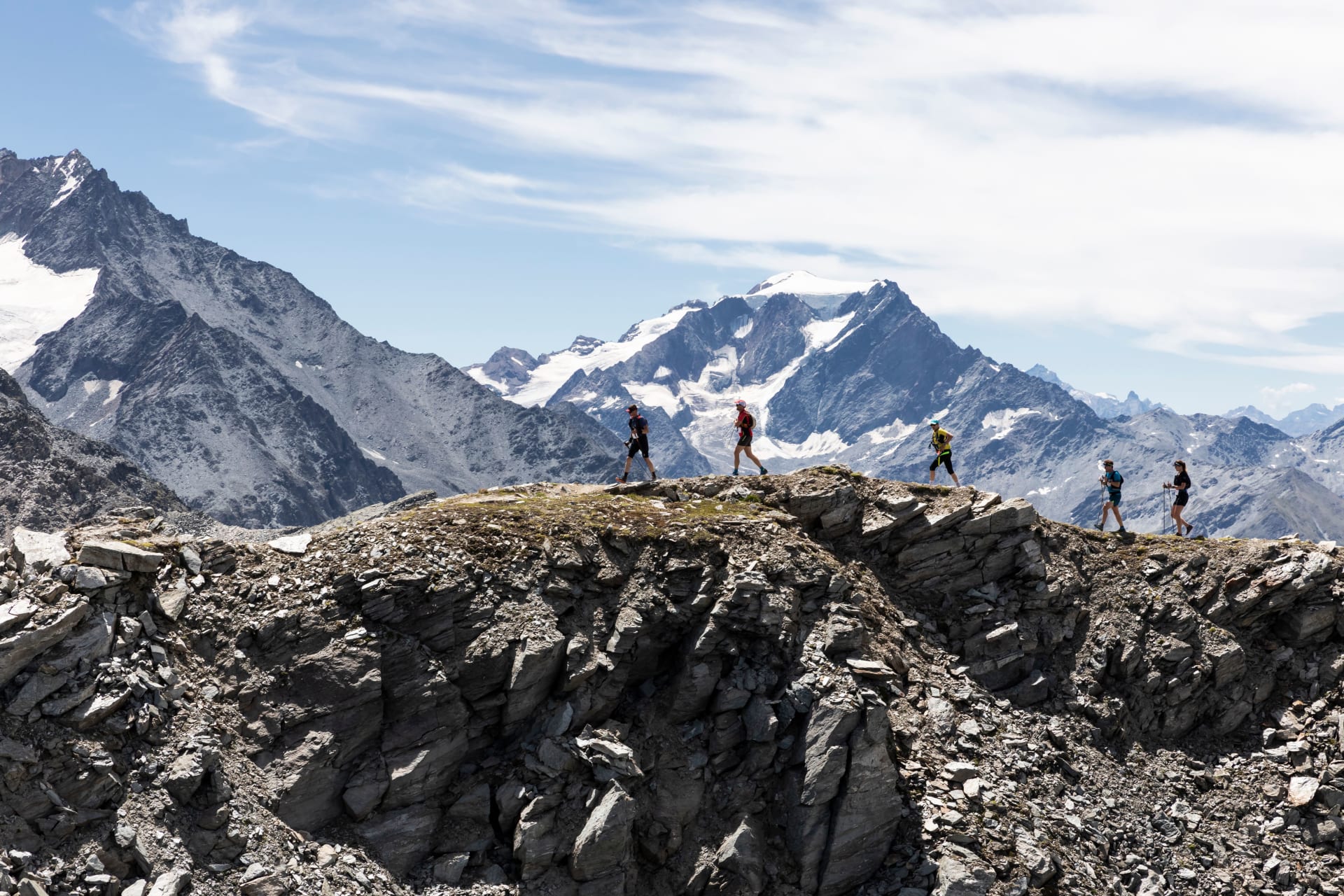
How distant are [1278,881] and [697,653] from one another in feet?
78.6

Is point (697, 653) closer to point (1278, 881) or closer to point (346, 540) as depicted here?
point (346, 540)

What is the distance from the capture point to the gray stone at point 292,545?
3881 cm

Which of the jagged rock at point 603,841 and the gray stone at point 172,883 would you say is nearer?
the gray stone at point 172,883

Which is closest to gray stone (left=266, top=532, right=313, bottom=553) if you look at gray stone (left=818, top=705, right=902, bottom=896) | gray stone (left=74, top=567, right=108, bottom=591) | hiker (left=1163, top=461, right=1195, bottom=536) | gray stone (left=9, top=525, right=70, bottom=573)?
gray stone (left=74, top=567, right=108, bottom=591)

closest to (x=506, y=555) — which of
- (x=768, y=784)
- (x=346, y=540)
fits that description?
(x=346, y=540)

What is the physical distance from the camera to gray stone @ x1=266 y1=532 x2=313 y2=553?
38.8 metres

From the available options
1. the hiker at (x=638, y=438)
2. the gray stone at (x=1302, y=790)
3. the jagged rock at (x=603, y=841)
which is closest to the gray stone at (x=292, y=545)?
the hiker at (x=638, y=438)

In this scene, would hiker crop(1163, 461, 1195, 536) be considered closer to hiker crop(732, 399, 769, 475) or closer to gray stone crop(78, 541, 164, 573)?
hiker crop(732, 399, 769, 475)

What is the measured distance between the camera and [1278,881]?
38.5 m

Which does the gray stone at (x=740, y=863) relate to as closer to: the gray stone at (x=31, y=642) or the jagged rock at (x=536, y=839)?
the jagged rock at (x=536, y=839)

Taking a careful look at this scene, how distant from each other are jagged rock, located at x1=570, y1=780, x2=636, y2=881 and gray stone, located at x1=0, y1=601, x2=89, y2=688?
18.3 m

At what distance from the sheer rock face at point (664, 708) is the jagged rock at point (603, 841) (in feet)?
0.27

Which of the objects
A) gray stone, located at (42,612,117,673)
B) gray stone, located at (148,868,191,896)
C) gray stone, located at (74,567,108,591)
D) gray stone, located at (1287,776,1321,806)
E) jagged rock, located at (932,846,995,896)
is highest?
gray stone, located at (74,567,108,591)

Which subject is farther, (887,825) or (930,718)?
(930,718)
